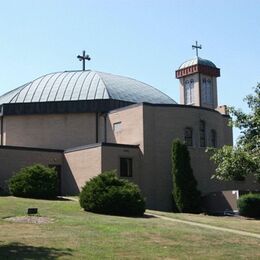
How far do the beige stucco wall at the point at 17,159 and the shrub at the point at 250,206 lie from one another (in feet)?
46.4

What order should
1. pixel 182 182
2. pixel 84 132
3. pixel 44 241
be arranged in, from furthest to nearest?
pixel 84 132 → pixel 182 182 → pixel 44 241

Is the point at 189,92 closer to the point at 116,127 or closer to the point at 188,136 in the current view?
the point at 188,136

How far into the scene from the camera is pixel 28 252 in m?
14.1

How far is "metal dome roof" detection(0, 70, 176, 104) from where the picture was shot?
4272cm

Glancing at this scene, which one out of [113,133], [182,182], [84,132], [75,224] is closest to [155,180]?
[182,182]

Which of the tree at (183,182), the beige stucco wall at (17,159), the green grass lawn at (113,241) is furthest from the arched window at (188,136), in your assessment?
the green grass lawn at (113,241)

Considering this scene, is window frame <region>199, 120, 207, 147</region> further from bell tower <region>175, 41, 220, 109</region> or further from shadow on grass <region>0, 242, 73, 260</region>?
shadow on grass <region>0, 242, 73, 260</region>

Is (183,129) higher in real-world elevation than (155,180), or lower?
higher

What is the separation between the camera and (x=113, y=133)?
39.2 meters

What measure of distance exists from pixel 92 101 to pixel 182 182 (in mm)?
10814

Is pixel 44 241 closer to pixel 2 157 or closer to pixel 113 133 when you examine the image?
pixel 2 157

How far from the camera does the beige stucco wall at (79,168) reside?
34906 mm

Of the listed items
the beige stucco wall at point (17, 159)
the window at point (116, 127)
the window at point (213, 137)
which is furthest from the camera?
the window at point (213, 137)

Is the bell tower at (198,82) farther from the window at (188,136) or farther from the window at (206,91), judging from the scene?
the window at (188,136)
